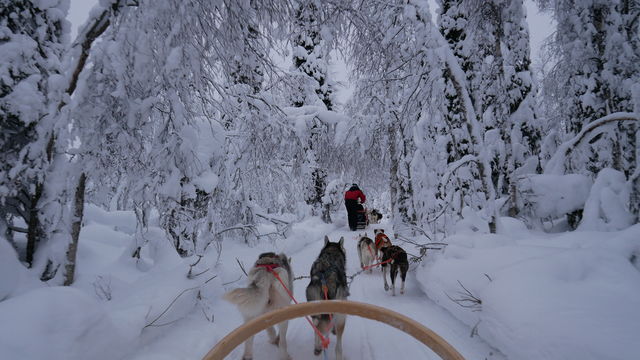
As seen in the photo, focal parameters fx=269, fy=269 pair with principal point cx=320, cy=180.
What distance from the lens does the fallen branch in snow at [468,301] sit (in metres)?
3.12

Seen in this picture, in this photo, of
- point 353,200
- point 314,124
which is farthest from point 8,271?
point 353,200

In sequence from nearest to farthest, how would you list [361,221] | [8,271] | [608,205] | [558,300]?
[558,300] < [8,271] < [608,205] < [361,221]

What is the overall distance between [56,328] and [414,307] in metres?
4.33

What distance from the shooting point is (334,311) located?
1466 mm

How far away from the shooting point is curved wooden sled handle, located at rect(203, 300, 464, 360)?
1208 millimetres

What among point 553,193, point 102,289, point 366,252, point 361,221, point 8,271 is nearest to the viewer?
point 8,271

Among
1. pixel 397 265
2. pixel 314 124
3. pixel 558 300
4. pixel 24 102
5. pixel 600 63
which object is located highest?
pixel 600 63

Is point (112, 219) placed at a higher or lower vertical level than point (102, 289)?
higher

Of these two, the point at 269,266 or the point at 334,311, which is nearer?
the point at 334,311

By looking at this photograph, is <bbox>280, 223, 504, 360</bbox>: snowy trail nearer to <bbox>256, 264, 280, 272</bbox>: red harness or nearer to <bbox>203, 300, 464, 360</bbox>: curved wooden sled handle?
<bbox>256, 264, 280, 272</bbox>: red harness

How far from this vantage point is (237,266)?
5520 millimetres

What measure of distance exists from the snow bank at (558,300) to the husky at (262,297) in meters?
2.13

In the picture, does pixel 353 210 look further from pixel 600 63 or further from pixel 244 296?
pixel 244 296

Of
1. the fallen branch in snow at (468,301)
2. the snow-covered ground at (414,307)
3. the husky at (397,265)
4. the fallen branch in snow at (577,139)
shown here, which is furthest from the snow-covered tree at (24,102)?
the fallen branch in snow at (577,139)
